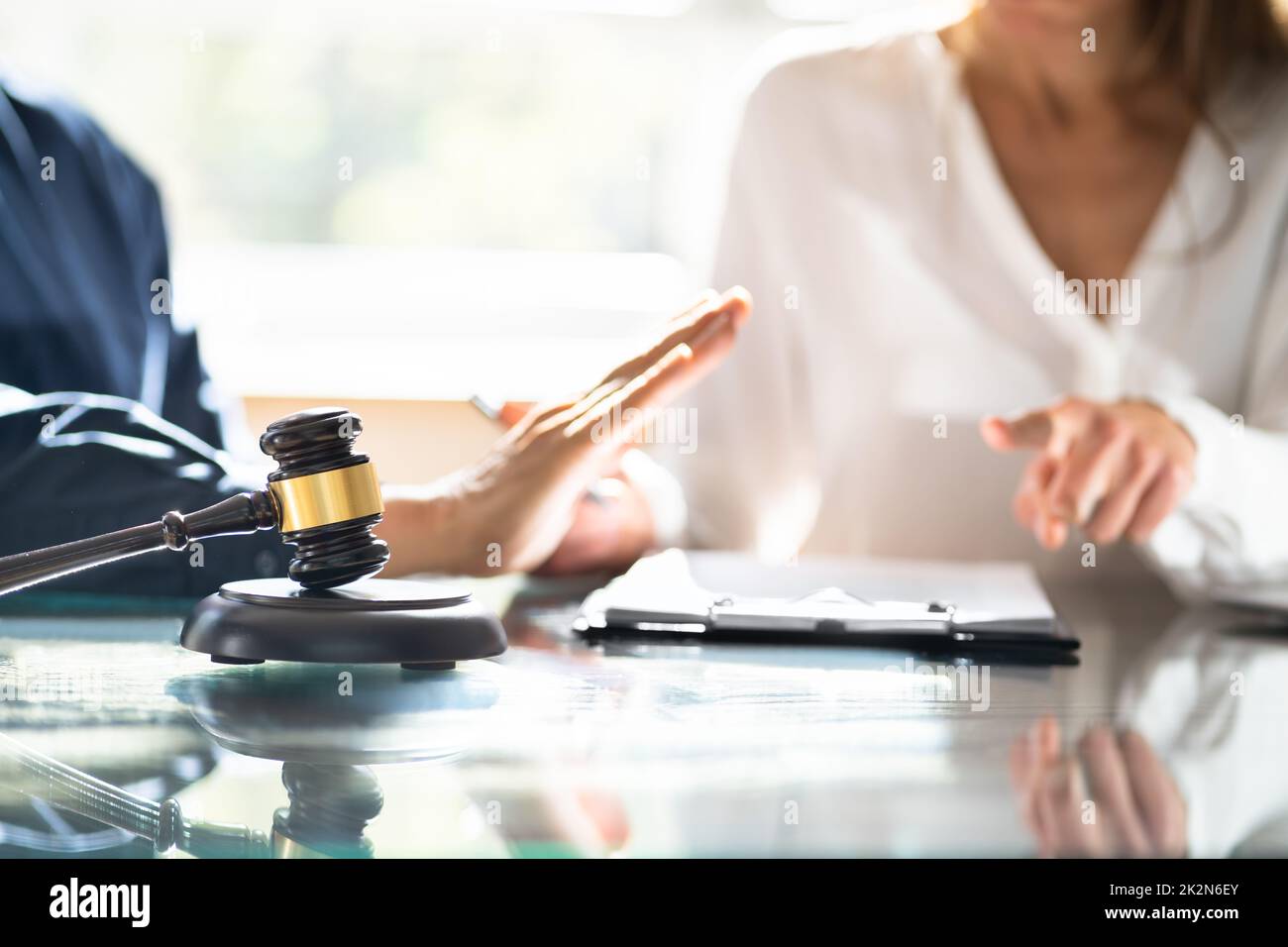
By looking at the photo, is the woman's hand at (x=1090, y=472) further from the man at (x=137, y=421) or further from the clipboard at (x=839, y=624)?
the man at (x=137, y=421)

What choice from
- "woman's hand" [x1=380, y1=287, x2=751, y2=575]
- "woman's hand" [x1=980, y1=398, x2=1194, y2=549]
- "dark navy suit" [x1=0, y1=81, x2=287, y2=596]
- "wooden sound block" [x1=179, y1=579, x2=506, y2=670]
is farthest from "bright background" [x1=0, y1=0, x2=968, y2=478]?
"wooden sound block" [x1=179, y1=579, x2=506, y2=670]

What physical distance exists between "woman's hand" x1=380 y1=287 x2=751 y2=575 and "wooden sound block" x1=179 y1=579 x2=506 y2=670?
250 millimetres

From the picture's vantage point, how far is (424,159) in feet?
8.34

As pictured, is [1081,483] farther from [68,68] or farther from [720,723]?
[68,68]

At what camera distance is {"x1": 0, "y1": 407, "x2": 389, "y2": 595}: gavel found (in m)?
0.59

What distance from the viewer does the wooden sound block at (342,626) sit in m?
0.62

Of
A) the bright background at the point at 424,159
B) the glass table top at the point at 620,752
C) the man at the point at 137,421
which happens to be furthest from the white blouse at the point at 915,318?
the glass table top at the point at 620,752

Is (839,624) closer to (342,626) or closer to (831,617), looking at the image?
(831,617)

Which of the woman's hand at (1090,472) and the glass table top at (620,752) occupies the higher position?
the woman's hand at (1090,472)

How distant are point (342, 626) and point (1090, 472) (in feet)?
1.95

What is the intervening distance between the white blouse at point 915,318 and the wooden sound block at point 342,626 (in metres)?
0.88

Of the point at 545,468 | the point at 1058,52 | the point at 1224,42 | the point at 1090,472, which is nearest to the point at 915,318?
the point at 1058,52

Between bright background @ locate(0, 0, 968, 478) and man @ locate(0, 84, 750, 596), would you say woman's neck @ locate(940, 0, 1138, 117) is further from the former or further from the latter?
man @ locate(0, 84, 750, 596)

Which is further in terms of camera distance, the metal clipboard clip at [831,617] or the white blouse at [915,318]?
the white blouse at [915,318]
